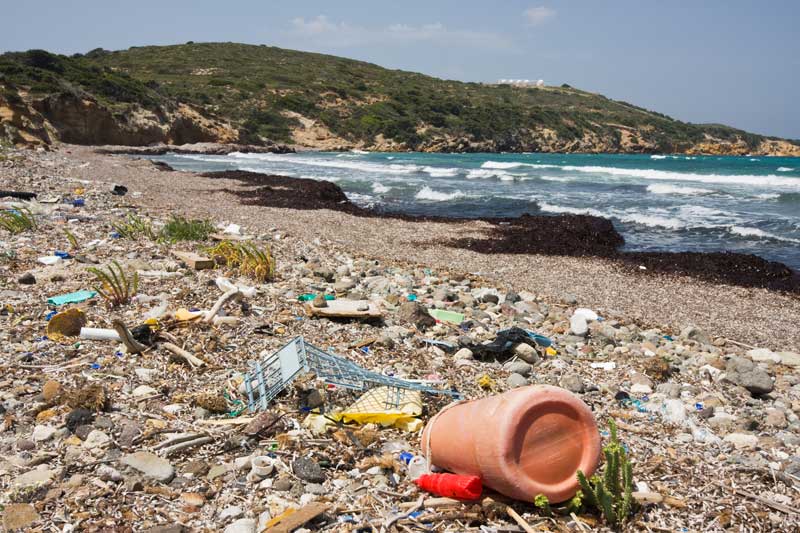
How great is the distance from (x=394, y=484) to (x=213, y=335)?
220 cm

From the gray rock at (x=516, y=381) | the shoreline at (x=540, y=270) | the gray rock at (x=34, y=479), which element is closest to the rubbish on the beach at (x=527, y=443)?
the gray rock at (x=516, y=381)

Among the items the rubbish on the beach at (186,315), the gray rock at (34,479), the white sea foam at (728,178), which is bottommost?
the gray rock at (34,479)

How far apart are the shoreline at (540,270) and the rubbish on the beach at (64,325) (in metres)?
5.59

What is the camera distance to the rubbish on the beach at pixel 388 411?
3.24 m

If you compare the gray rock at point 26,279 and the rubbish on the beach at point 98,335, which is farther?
the gray rock at point 26,279

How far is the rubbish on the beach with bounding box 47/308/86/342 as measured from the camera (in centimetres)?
412

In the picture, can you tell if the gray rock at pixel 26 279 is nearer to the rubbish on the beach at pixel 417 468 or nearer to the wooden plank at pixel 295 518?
the wooden plank at pixel 295 518

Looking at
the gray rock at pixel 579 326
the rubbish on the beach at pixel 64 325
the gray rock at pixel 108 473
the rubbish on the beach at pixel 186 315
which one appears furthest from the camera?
the gray rock at pixel 579 326

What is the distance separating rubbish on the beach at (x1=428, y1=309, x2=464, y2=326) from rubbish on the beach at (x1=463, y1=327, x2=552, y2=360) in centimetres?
67

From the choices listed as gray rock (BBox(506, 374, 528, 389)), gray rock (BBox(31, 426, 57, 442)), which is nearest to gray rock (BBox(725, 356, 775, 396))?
gray rock (BBox(506, 374, 528, 389))

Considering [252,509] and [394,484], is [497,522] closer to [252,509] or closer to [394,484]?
[394,484]

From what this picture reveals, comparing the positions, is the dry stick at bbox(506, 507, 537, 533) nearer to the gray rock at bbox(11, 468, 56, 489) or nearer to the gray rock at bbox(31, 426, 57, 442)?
the gray rock at bbox(11, 468, 56, 489)

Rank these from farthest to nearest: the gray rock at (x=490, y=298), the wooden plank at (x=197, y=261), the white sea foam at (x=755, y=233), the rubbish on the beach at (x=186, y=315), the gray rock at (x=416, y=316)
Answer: the white sea foam at (x=755, y=233) → the gray rock at (x=490, y=298) → the wooden plank at (x=197, y=261) → the gray rock at (x=416, y=316) → the rubbish on the beach at (x=186, y=315)

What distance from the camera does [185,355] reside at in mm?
3855
